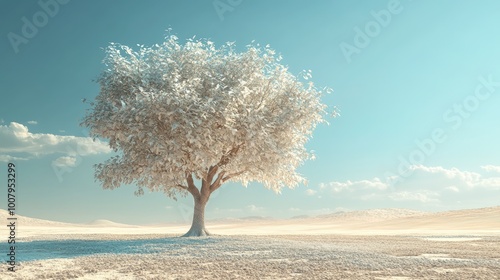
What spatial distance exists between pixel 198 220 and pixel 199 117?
27.3 feet

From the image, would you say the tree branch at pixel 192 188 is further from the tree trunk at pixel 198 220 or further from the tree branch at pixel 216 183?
the tree branch at pixel 216 183

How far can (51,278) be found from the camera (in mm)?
14523

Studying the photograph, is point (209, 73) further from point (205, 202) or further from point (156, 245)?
point (156, 245)

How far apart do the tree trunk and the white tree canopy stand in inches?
62.4

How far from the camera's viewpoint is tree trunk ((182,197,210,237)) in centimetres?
3156

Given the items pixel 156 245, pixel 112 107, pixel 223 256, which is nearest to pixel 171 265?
pixel 223 256

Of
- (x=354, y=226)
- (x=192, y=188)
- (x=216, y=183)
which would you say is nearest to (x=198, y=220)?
(x=192, y=188)

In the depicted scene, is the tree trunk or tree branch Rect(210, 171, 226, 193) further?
tree branch Rect(210, 171, 226, 193)

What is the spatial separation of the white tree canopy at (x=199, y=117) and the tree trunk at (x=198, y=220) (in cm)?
158

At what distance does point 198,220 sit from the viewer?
32.0m

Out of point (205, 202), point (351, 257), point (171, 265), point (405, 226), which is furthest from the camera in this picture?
point (405, 226)

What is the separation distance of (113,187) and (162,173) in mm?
4444

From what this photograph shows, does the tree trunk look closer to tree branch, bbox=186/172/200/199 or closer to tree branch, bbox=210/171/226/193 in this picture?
tree branch, bbox=186/172/200/199

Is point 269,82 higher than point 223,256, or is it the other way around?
point 269,82
